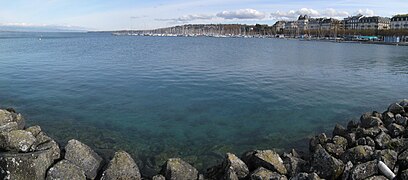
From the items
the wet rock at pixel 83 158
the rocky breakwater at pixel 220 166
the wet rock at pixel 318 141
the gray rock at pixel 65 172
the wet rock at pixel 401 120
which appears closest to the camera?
the rocky breakwater at pixel 220 166

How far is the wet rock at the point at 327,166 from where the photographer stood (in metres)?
11.1

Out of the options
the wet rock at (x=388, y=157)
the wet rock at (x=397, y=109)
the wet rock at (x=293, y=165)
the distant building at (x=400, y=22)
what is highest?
the distant building at (x=400, y=22)

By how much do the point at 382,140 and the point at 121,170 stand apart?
34.5 ft

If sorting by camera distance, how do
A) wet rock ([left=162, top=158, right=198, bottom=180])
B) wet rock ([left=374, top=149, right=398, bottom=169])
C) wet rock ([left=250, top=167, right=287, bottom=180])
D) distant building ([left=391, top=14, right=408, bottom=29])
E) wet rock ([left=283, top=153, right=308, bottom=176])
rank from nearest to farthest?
1. wet rock ([left=250, top=167, right=287, bottom=180])
2. wet rock ([left=374, top=149, right=398, bottom=169])
3. wet rock ([left=162, top=158, right=198, bottom=180])
4. wet rock ([left=283, top=153, right=308, bottom=176])
5. distant building ([left=391, top=14, right=408, bottom=29])

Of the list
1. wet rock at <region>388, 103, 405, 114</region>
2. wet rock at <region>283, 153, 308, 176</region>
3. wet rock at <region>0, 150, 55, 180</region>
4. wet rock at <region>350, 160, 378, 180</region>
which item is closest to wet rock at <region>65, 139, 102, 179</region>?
wet rock at <region>0, 150, 55, 180</region>

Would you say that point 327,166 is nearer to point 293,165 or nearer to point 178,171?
point 293,165

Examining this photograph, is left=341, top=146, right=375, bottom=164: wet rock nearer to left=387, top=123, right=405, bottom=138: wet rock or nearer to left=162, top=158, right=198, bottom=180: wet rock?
left=387, top=123, right=405, bottom=138: wet rock

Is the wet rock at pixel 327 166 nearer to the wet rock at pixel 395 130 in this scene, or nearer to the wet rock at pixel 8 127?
the wet rock at pixel 395 130

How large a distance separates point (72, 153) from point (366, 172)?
10.1 m

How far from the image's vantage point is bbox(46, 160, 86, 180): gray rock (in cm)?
1067

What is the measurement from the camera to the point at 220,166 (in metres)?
12.6

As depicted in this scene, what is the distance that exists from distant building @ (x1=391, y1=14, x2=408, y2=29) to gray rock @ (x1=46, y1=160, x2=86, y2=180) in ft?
676

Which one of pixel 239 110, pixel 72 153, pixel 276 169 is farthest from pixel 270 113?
pixel 72 153

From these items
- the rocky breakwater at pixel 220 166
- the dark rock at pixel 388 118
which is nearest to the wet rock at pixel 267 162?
the rocky breakwater at pixel 220 166
